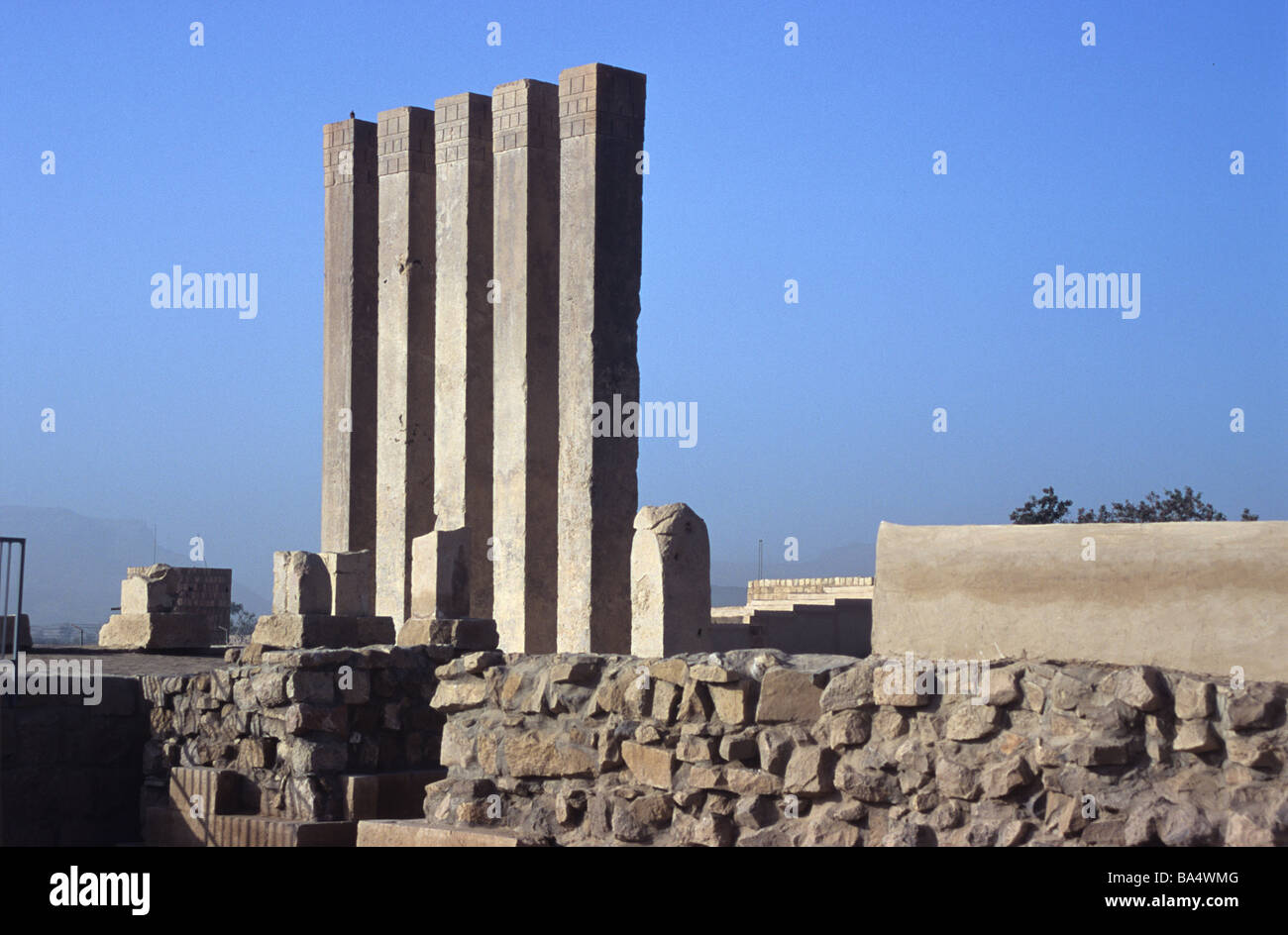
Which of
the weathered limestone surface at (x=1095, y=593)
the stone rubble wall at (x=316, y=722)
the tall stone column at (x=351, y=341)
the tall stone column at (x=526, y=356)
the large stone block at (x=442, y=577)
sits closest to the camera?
the weathered limestone surface at (x=1095, y=593)

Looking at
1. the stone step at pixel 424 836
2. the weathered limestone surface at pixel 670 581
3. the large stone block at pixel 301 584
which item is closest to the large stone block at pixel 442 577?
the large stone block at pixel 301 584

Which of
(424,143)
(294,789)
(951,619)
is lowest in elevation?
(294,789)

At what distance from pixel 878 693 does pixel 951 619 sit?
0.46 metres

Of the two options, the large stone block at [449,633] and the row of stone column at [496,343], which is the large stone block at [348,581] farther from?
the large stone block at [449,633]

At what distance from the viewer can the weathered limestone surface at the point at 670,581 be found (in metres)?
10.5

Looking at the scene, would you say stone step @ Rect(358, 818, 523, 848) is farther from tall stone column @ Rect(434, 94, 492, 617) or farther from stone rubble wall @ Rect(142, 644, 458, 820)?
tall stone column @ Rect(434, 94, 492, 617)

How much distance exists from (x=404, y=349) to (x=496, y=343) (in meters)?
1.36

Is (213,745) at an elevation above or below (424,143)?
below

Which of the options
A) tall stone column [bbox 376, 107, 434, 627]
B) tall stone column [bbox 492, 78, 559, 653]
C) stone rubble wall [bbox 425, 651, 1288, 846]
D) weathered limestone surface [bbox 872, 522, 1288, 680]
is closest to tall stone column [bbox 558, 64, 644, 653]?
tall stone column [bbox 492, 78, 559, 653]

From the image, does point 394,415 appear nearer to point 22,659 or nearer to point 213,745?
point 22,659

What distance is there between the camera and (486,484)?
16.1 metres

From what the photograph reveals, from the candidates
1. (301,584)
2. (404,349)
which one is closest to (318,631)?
(301,584)

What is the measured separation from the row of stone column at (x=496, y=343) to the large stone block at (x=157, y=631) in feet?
8.30
